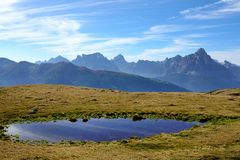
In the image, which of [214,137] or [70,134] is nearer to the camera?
[214,137]

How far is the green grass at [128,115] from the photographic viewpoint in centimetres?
4550

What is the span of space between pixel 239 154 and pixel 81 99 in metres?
67.6

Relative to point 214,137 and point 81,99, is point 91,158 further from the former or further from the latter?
point 81,99

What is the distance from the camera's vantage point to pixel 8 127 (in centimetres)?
7069

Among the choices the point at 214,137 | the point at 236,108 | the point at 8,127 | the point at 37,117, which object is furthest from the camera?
the point at 236,108

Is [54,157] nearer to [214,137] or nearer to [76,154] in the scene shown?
[76,154]

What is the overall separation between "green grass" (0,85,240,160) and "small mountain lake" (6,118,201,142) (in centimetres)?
419

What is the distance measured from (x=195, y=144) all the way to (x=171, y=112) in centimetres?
3118

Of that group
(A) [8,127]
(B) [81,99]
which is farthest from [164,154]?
(B) [81,99]

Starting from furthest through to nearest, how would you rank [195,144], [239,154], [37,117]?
1. [37,117]
2. [195,144]
3. [239,154]

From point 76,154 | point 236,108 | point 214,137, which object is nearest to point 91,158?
point 76,154

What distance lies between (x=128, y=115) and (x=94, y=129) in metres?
14.6

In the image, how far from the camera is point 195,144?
2025 inches

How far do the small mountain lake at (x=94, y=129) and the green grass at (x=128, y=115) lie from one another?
4192 mm
